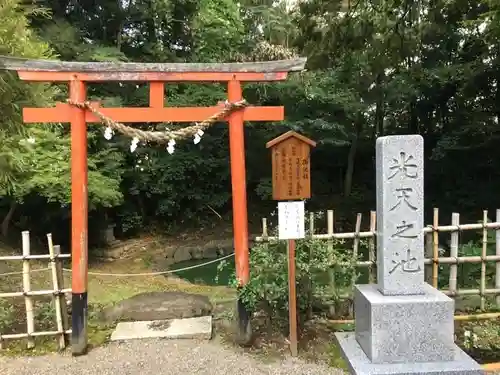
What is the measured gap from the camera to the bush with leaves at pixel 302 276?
→ 15.9ft

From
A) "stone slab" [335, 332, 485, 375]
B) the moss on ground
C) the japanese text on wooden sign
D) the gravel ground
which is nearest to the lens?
"stone slab" [335, 332, 485, 375]

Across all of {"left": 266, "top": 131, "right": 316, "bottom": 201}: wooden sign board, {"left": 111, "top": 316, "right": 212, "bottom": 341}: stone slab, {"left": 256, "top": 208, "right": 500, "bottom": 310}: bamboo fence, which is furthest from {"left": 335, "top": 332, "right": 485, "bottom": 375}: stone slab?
{"left": 111, "top": 316, "right": 212, "bottom": 341}: stone slab

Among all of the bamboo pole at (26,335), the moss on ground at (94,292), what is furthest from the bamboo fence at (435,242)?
the bamboo pole at (26,335)

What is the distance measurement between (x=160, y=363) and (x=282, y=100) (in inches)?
399

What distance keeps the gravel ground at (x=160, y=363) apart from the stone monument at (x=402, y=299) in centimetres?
61

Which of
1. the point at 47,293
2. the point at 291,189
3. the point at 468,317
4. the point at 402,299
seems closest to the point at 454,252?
the point at 468,317

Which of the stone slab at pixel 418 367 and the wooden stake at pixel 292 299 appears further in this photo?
the wooden stake at pixel 292 299

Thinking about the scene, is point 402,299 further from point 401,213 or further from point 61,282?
point 61,282

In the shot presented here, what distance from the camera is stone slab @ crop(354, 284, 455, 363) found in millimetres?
3834

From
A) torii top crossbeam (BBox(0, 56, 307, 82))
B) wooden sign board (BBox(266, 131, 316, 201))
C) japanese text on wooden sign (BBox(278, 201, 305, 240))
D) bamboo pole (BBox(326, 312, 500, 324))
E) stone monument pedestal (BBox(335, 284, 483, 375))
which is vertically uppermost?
torii top crossbeam (BBox(0, 56, 307, 82))

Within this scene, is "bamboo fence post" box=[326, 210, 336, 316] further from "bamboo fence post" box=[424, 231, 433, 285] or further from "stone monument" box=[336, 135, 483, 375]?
"bamboo fence post" box=[424, 231, 433, 285]

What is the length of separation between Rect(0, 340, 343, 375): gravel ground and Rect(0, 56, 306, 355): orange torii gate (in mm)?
271

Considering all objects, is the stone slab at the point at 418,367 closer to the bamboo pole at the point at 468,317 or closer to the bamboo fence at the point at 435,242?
the bamboo pole at the point at 468,317

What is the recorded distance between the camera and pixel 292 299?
457 centimetres
